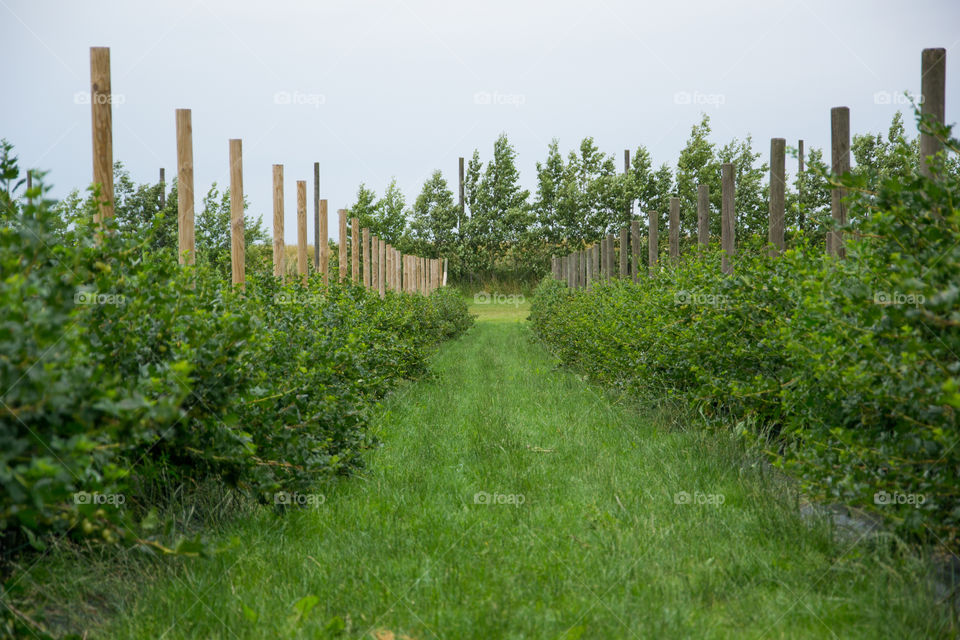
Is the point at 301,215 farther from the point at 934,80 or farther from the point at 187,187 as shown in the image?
the point at 934,80

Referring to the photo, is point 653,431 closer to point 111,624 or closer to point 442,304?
point 111,624

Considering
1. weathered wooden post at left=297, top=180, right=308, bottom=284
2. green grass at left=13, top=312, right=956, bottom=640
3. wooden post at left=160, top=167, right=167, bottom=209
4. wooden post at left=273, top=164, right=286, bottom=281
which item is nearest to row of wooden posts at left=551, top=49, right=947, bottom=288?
green grass at left=13, top=312, right=956, bottom=640

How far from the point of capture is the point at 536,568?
3670 millimetres

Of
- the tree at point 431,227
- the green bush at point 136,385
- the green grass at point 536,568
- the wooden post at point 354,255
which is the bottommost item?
the green grass at point 536,568

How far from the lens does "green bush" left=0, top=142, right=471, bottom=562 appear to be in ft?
6.72

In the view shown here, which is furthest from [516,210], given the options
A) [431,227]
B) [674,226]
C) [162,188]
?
[674,226]

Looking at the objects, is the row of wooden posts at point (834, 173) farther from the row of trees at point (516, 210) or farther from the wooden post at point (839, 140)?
the row of trees at point (516, 210)

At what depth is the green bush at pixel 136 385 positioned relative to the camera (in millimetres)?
2047

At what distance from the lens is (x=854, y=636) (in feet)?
9.43

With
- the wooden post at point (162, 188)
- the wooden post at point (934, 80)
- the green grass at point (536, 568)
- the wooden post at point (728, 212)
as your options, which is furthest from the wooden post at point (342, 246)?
the wooden post at point (162, 188)

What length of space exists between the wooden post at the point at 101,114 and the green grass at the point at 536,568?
8.32ft

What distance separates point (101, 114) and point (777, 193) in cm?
583

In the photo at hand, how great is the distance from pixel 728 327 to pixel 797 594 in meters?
2.61

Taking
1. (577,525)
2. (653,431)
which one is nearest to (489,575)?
(577,525)
